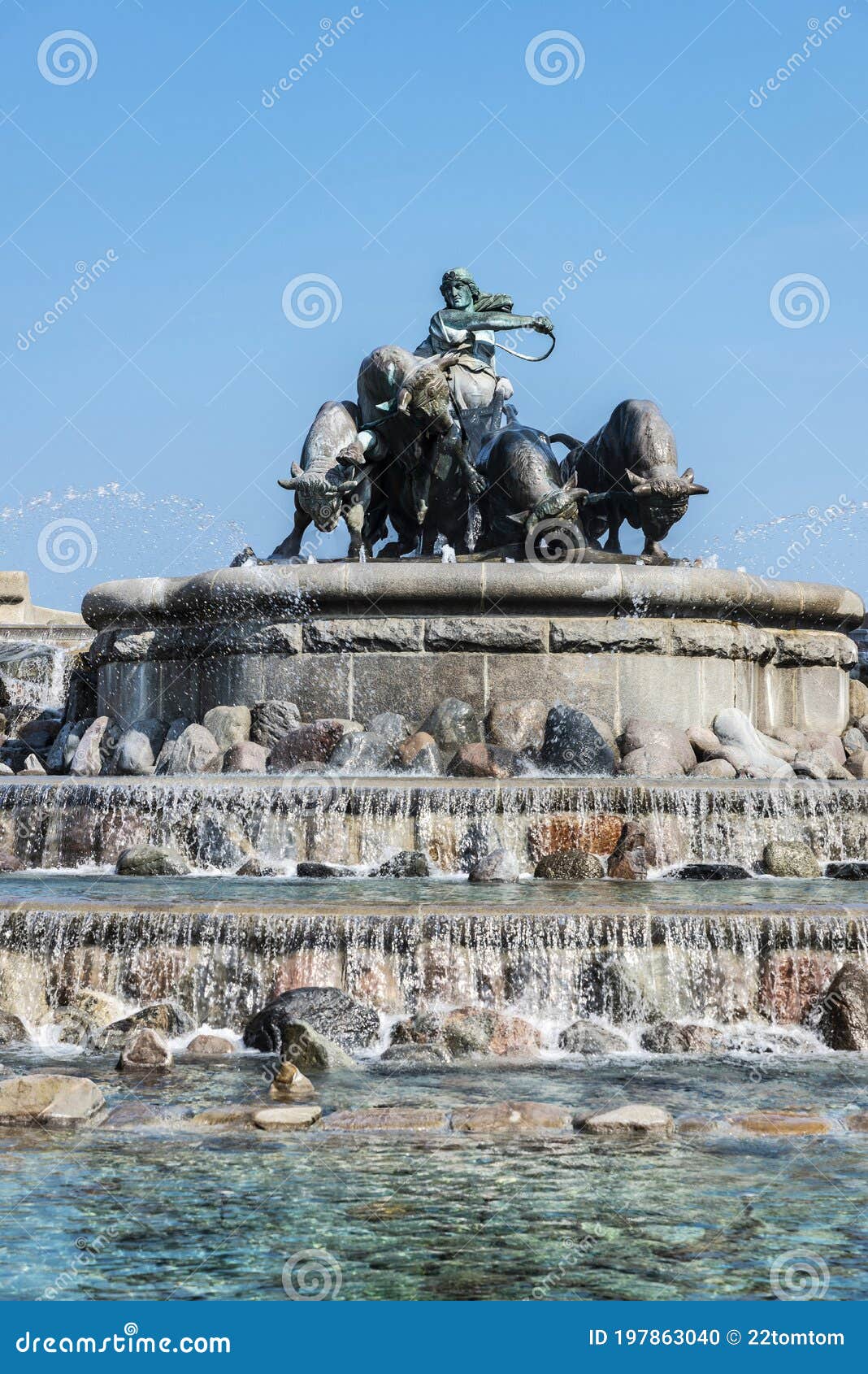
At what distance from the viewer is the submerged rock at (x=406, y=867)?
33.5 ft

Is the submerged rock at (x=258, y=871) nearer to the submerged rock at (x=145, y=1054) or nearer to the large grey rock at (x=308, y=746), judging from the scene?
the large grey rock at (x=308, y=746)

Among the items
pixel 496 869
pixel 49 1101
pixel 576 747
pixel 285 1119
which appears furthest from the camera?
pixel 576 747

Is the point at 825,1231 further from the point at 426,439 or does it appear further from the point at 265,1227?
the point at 426,439

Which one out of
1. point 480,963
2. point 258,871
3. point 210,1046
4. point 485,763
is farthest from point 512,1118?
point 485,763

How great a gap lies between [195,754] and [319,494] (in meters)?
4.05

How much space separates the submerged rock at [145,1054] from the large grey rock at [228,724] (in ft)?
25.4

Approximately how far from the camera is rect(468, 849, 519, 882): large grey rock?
9.98 metres

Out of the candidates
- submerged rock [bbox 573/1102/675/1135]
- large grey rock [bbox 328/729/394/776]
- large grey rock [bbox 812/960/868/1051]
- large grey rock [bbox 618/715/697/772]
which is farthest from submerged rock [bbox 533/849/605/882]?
submerged rock [bbox 573/1102/675/1135]

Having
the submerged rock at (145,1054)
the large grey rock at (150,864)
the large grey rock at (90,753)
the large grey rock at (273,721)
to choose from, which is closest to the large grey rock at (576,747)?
the large grey rock at (273,721)

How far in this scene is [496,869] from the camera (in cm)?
1005

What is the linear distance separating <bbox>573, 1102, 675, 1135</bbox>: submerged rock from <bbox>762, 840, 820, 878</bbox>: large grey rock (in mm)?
4991

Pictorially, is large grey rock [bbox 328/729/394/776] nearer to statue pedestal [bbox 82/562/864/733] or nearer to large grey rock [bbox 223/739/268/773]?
large grey rock [bbox 223/739/268/773]

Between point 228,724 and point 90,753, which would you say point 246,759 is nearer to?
point 228,724

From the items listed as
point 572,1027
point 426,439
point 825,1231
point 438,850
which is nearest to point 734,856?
point 438,850
